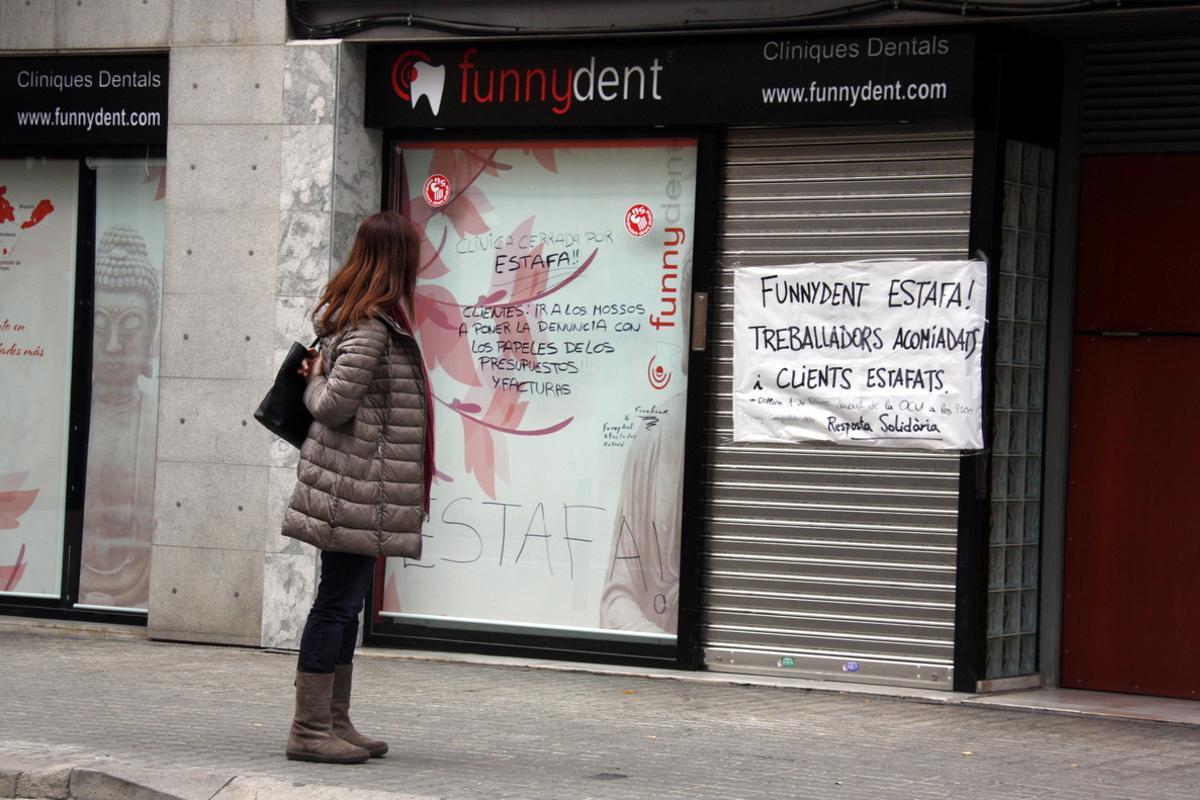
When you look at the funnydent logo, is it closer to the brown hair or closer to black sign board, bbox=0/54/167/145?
the brown hair

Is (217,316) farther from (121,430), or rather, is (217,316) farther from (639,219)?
(639,219)

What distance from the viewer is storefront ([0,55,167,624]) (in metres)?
10.8

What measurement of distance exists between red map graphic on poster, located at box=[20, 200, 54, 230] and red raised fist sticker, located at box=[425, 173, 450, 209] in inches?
99.3

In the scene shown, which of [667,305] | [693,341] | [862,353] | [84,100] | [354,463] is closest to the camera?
[354,463]

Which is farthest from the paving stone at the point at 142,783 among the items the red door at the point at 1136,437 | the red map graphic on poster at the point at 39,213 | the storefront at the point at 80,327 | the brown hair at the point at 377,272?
the red map graphic on poster at the point at 39,213

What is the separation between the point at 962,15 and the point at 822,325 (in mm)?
1677

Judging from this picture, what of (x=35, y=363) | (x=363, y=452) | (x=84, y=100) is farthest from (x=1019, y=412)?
(x=35, y=363)

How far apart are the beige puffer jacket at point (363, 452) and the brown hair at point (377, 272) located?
0.34 feet

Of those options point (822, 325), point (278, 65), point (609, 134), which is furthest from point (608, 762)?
point (278, 65)

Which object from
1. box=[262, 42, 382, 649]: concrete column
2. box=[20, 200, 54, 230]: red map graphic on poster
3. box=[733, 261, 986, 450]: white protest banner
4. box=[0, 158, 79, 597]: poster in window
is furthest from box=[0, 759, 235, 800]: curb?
box=[20, 200, 54, 230]: red map graphic on poster

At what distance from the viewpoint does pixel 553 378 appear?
995 cm

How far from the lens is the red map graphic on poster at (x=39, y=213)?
11.1 meters

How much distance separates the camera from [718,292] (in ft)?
31.4

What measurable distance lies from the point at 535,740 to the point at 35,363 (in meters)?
5.10
